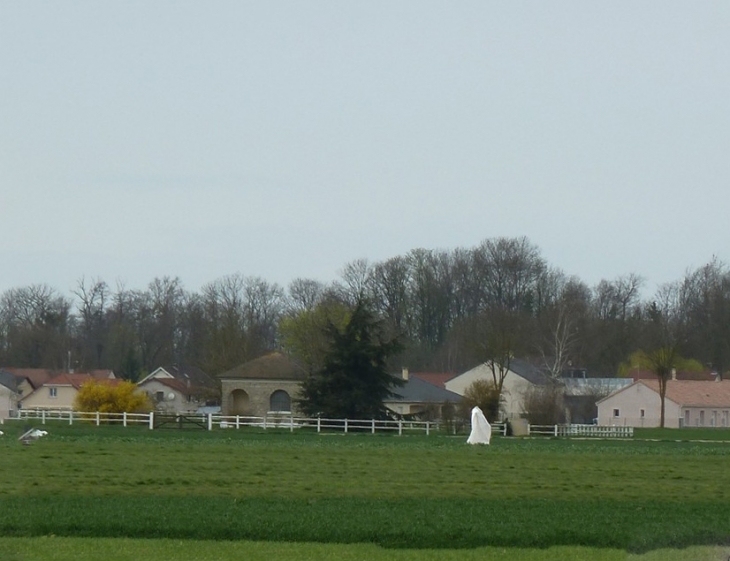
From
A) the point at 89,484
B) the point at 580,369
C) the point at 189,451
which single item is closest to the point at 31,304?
the point at 580,369

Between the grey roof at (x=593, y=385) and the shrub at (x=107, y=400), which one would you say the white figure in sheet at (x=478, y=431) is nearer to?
the shrub at (x=107, y=400)

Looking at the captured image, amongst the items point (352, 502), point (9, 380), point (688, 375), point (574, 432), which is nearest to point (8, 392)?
point (9, 380)

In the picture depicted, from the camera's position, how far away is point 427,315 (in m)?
116

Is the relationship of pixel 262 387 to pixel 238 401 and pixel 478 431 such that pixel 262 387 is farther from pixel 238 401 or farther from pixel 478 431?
pixel 478 431

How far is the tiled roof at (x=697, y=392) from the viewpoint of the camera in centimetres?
8669

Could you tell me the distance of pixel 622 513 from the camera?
21.9 meters

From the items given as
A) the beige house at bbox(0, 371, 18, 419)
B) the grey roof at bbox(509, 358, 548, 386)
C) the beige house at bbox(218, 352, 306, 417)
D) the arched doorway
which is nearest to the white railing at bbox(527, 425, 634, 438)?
the beige house at bbox(218, 352, 306, 417)

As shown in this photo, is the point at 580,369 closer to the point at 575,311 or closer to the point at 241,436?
the point at 575,311

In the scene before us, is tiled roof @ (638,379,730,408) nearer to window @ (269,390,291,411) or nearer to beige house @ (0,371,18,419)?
window @ (269,390,291,411)

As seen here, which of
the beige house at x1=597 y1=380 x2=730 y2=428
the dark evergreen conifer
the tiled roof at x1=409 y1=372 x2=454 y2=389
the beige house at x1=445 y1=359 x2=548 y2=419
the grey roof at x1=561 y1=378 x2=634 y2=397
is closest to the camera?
the dark evergreen conifer

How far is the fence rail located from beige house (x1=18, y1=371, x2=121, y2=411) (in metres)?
33.7

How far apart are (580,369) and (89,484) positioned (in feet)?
296

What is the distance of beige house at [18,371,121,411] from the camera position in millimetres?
99438

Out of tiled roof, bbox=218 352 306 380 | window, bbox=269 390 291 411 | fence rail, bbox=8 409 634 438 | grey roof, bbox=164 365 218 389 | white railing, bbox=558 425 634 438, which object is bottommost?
white railing, bbox=558 425 634 438
